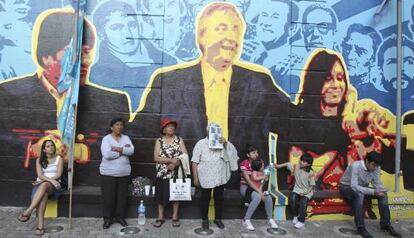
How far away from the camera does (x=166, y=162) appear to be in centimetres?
565

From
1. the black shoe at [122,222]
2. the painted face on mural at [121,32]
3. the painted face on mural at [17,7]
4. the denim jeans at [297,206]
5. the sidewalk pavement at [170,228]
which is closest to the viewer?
the sidewalk pavement at [170,228]

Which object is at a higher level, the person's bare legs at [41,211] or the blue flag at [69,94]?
the blue flag at [69,94]

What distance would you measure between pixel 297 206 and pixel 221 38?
297cm

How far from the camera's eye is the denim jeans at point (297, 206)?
→ 588cm

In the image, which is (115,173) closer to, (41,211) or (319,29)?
(41,211)

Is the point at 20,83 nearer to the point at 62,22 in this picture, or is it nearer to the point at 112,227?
the point at 62,22

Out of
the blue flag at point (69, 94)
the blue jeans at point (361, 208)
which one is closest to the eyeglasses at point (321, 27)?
the blue jeans at point (361, 208)

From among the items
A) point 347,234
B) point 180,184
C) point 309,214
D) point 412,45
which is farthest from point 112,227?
point 412,45

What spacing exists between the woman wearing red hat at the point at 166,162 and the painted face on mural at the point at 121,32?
1458 mm

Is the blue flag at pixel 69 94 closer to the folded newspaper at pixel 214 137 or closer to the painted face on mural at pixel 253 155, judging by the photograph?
the folded newspaper at pixel 214 137

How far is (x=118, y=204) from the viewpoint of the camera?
567 cm

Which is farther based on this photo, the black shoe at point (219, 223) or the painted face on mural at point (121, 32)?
the painted face on mural at point (121, 32)

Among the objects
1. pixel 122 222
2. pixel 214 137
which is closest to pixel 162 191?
pixel 122 222

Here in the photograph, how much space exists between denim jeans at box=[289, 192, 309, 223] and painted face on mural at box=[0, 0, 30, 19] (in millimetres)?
5157
